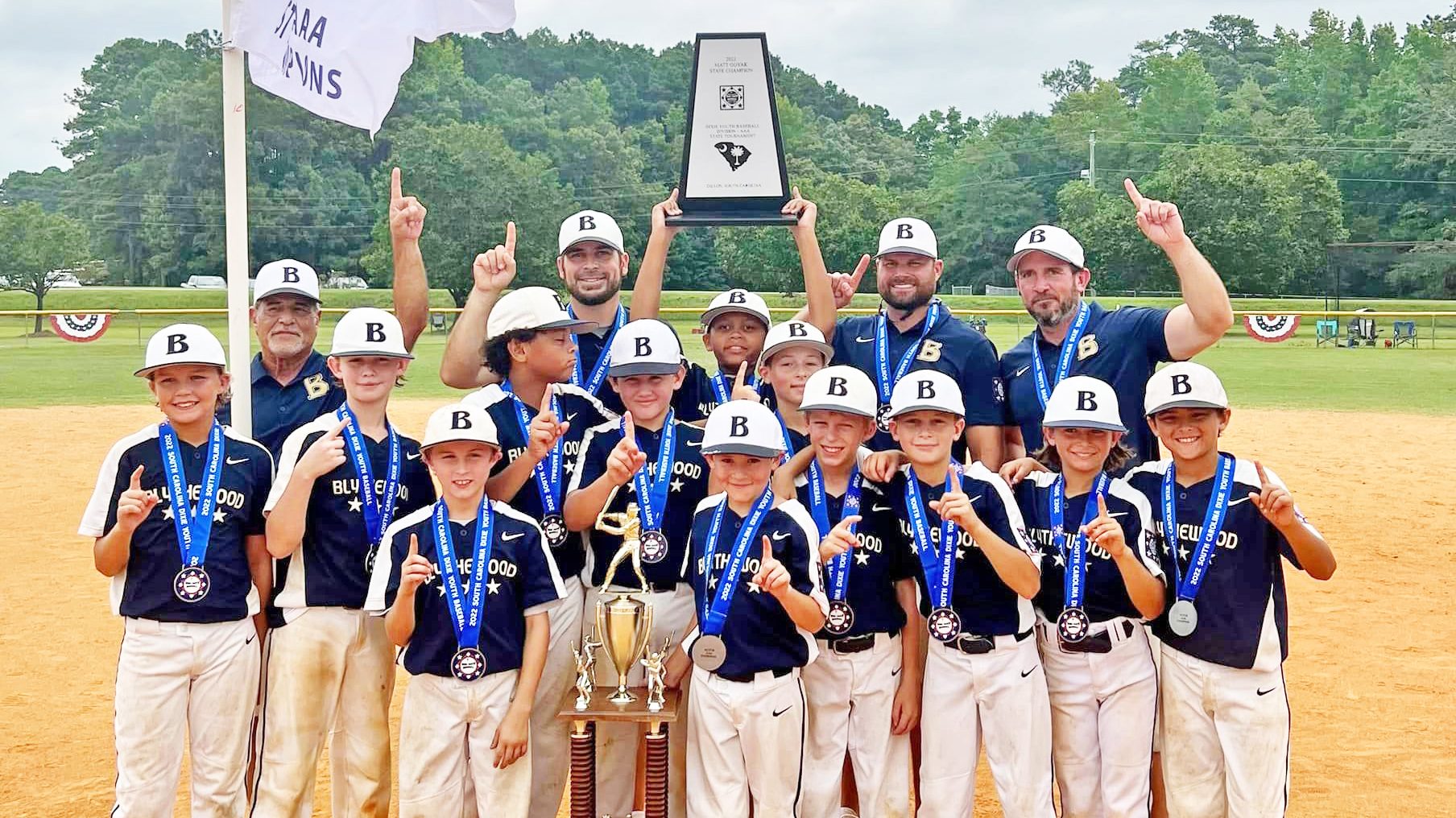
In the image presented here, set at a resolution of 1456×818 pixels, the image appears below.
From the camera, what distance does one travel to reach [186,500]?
15.3ft

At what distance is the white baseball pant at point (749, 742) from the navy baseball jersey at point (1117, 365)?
1.62m

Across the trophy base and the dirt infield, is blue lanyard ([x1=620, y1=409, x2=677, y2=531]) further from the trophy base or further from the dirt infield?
the dirt infield

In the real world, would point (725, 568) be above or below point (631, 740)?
above

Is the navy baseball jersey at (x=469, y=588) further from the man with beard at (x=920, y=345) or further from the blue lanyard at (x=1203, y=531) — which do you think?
the blue lanyard at (x=1203, y=531)

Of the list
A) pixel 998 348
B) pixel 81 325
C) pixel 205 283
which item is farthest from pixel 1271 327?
pixel 205 283

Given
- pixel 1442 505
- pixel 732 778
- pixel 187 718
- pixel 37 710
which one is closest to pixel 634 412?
pixel 732 778

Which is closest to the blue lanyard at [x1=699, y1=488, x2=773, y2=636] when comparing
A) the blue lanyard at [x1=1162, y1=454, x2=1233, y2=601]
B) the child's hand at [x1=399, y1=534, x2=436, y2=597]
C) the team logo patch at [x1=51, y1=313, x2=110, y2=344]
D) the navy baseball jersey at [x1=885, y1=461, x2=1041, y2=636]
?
the navy baseball jersey at [x1=885, y1=461, x2=1041, y2=636]

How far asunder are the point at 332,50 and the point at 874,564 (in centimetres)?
326

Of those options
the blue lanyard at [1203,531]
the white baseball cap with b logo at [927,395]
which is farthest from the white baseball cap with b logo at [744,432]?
the blue lanyard at [1203,531]

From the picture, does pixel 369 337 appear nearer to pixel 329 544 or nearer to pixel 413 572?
pixel 329 544

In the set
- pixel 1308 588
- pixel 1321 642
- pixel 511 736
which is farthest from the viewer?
pixel 1308 588

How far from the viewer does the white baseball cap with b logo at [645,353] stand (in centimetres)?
505

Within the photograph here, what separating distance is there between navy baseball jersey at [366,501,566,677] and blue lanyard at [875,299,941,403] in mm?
A: 1723

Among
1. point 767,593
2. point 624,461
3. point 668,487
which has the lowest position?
point 767,593
